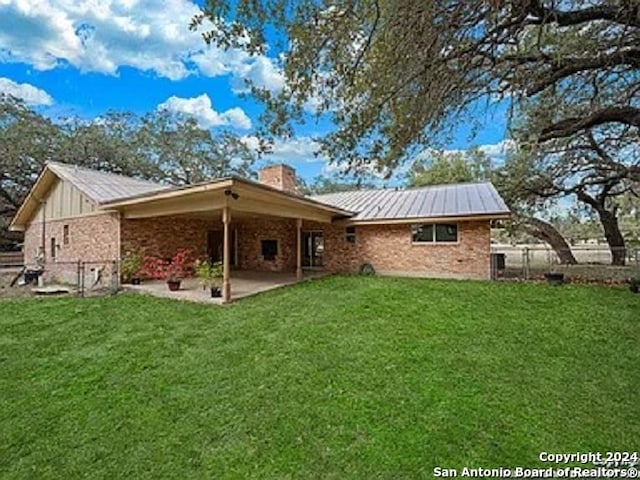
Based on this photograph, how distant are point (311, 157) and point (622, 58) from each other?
4430mm

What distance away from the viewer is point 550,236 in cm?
1853

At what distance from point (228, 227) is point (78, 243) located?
25.9ft

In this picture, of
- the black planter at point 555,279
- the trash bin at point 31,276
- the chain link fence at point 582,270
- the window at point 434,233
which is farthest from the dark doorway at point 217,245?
the black planter at point 555,279

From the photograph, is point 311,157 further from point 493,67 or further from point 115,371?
point 115,371

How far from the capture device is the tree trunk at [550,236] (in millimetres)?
18125

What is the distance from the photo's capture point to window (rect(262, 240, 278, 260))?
16.7m

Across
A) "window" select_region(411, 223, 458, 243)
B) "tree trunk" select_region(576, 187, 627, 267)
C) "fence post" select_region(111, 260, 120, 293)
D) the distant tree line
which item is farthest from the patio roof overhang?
the distant tree line

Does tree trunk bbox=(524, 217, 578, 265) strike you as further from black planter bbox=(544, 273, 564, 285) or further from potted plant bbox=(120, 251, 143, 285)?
potted plant bbox=(120, 251, 143, 285)

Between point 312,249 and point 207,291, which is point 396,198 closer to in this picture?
point 312,249

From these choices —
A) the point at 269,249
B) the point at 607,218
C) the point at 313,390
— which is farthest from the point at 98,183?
the point at 607,218

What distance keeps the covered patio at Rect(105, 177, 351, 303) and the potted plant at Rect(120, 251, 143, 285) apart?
326mm

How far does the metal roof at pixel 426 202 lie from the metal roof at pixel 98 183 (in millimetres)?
7743

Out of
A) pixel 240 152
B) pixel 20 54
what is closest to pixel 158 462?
pixel 20 54

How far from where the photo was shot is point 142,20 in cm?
728
